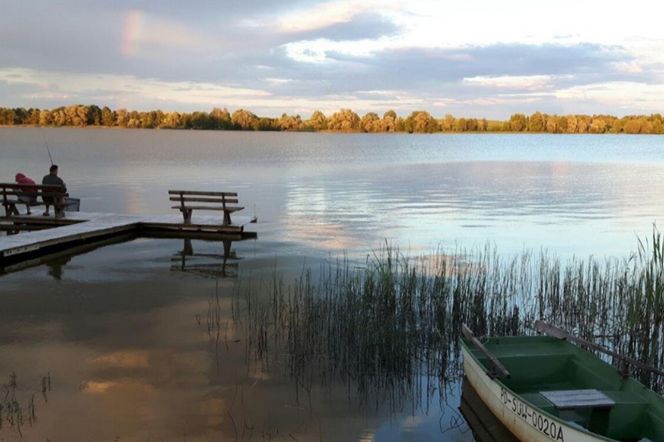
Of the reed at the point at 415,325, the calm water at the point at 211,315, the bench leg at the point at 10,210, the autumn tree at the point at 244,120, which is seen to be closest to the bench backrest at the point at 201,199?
the calm water at the point at 211,315

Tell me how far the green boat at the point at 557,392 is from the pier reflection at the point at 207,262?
289 inches

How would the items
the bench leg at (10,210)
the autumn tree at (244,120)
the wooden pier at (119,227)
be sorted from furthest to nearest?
the autumn tree at (244,120), the bench leg at (10,210), the wooden pier at (119,227)

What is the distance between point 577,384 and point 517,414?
4.71 feet

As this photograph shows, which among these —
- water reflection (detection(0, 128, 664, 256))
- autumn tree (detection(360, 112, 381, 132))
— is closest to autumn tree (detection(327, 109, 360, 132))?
autumn tree (detection(360, 112, 381, 132))

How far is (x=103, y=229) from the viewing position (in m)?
16.8

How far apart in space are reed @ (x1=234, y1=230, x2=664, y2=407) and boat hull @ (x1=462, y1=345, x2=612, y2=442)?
84cm

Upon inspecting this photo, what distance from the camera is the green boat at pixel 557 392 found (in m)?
5.75

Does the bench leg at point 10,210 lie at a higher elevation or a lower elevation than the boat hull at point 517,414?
higher

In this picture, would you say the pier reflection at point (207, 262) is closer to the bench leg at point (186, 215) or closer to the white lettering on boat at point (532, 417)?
the bench leg at point (186, 215)

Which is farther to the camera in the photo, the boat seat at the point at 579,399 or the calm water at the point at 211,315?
the calm water at the point at 211,315

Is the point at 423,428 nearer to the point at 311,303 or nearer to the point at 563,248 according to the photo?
the point at 311,303

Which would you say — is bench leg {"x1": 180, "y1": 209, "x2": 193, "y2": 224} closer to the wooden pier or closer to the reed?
the wooden pier

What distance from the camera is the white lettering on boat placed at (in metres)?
5.32

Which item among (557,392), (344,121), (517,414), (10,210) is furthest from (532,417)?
(344,121)
